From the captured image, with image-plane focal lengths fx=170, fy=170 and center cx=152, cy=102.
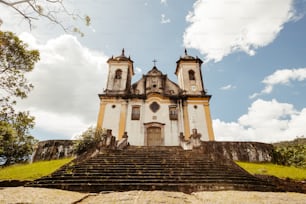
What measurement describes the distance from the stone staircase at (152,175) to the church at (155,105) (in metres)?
7.24

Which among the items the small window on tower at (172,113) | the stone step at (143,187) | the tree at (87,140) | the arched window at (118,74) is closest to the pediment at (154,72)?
the arched window at (118,74)

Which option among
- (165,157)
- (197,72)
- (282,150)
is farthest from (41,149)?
(282,150)

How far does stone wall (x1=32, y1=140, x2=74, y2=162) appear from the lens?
43.8ft

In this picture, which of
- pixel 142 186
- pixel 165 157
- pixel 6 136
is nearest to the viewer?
pixel 142 186

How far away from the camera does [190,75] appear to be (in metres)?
20.6

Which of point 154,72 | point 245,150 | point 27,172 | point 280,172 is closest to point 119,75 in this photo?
point 154,72

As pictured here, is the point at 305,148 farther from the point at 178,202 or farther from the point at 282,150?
the point at 178,202

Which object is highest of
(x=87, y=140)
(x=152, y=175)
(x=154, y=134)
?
(x=154, y=134)

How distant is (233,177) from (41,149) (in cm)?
1421

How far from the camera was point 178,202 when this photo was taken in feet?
11.4

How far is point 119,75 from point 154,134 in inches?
335

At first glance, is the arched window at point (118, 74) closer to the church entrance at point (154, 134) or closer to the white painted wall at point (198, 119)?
the church entrance at point (154, 134)

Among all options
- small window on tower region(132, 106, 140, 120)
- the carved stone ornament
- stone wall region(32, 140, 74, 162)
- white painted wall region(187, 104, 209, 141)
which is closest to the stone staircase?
stone wall region(32, 140, 74, 162)

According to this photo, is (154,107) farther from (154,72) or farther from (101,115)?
(154,72)
